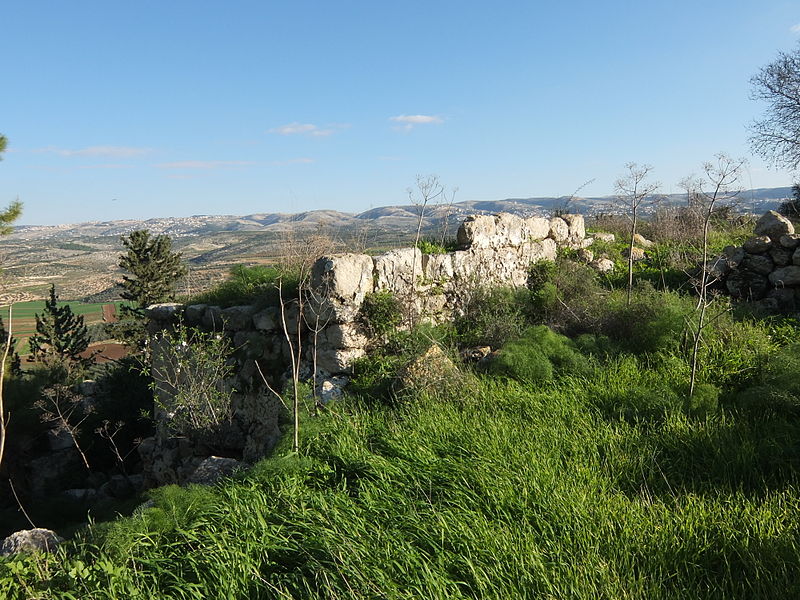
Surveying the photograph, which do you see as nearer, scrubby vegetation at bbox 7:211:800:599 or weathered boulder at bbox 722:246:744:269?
scrubby vegetation at bbox 7:211:800:599

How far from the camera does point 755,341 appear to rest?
6.52 m

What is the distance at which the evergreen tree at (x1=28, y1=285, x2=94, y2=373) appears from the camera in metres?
22.6

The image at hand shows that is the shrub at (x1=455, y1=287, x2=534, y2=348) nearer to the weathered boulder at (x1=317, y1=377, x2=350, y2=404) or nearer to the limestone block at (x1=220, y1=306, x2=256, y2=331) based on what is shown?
the weathered boulder at (x1=317, y1=377, x2=350, y2=404)

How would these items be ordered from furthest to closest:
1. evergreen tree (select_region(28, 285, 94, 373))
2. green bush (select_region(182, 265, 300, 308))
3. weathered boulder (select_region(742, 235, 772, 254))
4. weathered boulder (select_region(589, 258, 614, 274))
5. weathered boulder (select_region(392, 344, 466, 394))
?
evergreen tree (select_region(28, 285, 94, 373))
weathered boulder (select_region(589, 258, 614, 274))
weathered boulder (select_region(742, 235, 772, 254))
green bush (select_region(182, 265, 300, 308))
weathered boulder (select_region(392, 344, 466, 394))

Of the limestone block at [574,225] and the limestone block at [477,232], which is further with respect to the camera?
the limestone block at [574,225]

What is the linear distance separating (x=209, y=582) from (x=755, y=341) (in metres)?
6.93

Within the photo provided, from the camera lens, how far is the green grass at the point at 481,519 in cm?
298

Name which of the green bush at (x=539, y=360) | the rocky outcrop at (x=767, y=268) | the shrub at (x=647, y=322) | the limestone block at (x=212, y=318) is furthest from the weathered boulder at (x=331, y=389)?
the rocky outcrop at (x=767, y=268)

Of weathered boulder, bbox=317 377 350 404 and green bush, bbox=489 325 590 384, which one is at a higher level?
green bush, bbox=489 325 590 384

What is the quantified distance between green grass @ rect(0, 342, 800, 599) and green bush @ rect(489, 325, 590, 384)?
0.96m

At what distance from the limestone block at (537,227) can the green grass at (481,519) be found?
19.9 feet

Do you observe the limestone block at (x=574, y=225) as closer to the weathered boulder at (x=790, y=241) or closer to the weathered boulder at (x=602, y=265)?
the weathered boulder at (x=602, y=265)

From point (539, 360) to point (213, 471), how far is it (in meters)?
4.00

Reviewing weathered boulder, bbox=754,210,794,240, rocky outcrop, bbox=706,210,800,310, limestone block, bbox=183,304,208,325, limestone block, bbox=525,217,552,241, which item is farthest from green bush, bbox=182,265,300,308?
weathered boulder, bbox=754,210,794,240
